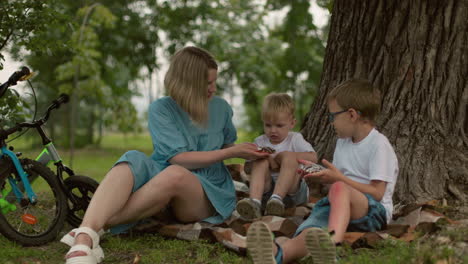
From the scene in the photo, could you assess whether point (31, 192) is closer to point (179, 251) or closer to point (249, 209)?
point (179, 251)

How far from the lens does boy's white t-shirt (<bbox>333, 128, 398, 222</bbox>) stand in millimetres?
3027

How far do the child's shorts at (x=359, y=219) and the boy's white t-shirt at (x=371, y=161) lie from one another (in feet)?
0.27

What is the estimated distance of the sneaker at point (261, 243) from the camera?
8.00 feet

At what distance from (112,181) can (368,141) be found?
5.10 ft

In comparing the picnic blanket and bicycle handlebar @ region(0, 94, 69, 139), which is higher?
bicycle handlebar @ region(0, 94, 69, 139)

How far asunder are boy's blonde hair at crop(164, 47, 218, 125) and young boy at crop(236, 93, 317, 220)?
53 centimetres

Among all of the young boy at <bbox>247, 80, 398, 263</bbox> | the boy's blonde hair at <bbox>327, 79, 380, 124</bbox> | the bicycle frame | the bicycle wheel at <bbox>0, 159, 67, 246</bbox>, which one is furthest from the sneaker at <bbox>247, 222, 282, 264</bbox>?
the bicycle frame

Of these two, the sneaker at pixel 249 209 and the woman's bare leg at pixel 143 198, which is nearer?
the woman's bare leg at pixel 143 198

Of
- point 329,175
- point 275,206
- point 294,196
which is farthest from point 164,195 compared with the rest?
point 294,196

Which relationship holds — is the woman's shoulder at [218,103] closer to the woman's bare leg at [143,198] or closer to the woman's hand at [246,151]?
the woman's hand at [246,151]

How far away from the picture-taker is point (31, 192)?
11.4ft

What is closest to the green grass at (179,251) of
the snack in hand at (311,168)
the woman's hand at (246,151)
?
the snack in hand at (311,168)

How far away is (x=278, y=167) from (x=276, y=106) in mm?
445

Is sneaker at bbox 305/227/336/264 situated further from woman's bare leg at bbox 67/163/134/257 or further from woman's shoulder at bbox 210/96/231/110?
woman's shoulder at bbox 210/96/231/110
